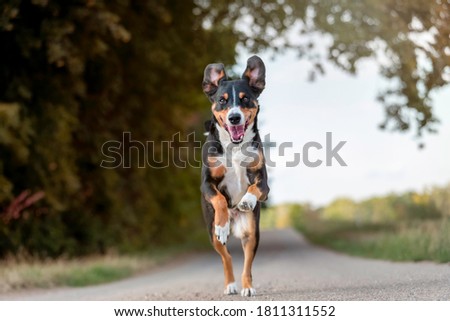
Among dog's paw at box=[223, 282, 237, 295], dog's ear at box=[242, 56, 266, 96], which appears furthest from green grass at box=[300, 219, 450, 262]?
dog's ear at box=[242, 56, 266, 96]

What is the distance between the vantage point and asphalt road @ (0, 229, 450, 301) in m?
7.06

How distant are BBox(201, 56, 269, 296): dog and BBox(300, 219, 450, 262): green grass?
4.06m

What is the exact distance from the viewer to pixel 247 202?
20.1 ft

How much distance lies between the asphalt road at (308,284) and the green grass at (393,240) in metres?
0.31

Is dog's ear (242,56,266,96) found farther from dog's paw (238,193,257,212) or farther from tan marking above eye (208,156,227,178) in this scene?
dog's paw (238,193,257,212)

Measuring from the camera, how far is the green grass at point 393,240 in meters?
10.9

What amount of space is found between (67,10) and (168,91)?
5.65m

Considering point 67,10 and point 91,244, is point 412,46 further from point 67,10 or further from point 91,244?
point 91,244

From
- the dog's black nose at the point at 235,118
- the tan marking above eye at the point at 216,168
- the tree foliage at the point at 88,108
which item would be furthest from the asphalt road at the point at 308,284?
the tree foliage at the point at 88,108

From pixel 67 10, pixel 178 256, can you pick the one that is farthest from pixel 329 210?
pixel 67 10

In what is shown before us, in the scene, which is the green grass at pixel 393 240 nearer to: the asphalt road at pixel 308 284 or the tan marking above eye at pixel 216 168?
the asphalt road at pixel 308 284

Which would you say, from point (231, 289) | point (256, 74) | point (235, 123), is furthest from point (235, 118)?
point (231, 289)

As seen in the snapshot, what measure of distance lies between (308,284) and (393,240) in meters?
5.74

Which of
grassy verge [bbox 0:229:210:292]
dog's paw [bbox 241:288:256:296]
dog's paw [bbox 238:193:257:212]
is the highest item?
dog's paw [bbox 238:193:257:212]
